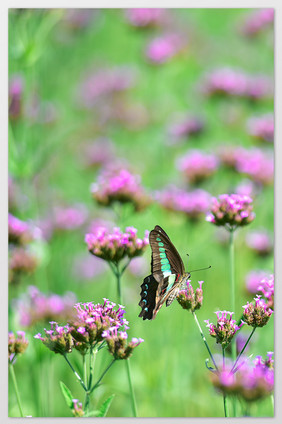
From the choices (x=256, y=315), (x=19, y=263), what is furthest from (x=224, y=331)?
(x=19, y=263)

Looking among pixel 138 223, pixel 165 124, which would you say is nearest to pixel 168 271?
pixel 138 223

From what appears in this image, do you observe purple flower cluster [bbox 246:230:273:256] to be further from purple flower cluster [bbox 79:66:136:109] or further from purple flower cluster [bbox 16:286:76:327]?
purple flower cluster [bbox 79:66:136:109]

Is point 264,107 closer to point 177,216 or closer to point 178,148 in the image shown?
point 178,148

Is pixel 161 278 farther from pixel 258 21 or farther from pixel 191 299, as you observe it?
pixel 258 21

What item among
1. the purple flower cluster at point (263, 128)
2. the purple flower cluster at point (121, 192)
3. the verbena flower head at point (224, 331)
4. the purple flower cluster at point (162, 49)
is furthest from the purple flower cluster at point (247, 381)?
the purple flower cluster at point (162, 49)

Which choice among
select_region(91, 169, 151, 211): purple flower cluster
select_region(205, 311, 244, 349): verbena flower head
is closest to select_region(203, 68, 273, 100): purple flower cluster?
select_region(91, 169, 151, 211): purple flower cluster

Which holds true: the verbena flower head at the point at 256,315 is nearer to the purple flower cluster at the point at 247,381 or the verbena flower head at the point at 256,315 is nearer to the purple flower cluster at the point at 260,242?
the purple flower cluster at the point at 247,381

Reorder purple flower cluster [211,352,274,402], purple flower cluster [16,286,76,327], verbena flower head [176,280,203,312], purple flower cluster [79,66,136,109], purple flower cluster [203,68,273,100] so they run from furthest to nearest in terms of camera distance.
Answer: purple flower cluster [79,66,136,109] < purple flower cluster [203,68,273,100] < purple flower cluster [16,286,76,327] < verbena flower head [176,280,203,312] < purple flower cluster [211,352,274,402]

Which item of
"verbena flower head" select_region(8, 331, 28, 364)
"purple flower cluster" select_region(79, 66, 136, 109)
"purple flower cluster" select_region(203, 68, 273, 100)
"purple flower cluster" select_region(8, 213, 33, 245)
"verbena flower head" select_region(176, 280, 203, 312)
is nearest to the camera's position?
"verbena flower head" select_region(176, 280, 203, 312)
